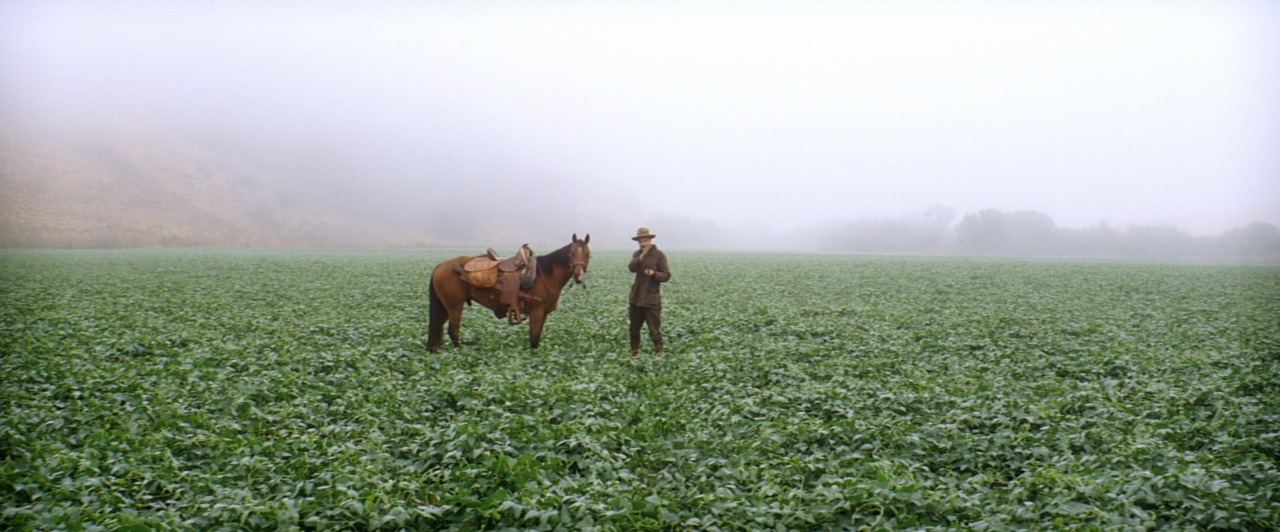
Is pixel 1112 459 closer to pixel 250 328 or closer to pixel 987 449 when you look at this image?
pixel 987 449

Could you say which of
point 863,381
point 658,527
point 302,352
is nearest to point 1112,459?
point 863,381

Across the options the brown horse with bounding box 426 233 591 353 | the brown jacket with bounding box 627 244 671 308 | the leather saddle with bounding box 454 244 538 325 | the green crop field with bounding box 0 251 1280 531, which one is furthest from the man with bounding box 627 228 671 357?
the leather saddle with bounding box 454 244 538 325

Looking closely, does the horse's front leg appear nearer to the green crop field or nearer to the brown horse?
the brown horse

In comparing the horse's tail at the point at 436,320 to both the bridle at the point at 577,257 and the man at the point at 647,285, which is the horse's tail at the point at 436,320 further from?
the man at the point at 647,285

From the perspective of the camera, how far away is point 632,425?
31.2 ft

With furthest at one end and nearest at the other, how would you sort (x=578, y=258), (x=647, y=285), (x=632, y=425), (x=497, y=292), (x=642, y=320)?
(x=642, y=320) → (x=647, y=285) → (x=497, y=292) → (x=578, y=258) → (x=632, y=425)

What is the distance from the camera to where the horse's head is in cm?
1352

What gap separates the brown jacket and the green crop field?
1.21 m

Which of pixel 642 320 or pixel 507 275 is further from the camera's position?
pixel 642 320

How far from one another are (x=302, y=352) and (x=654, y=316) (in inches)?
272

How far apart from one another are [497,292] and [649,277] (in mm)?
2927

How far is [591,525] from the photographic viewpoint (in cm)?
601

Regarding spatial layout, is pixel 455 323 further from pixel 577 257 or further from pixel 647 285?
pixel 647 285

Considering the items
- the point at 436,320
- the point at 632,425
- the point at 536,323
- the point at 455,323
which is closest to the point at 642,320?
the point at 536,323
